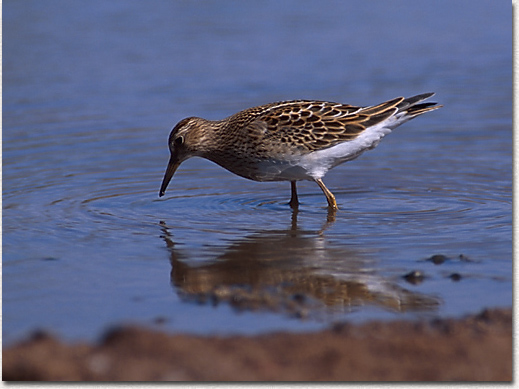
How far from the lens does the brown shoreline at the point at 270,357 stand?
5.31 metres

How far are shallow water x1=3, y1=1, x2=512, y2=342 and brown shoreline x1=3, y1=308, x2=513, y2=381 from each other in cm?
66

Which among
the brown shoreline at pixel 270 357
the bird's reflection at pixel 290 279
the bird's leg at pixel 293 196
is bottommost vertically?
the brown shoreline at pixel 270 357

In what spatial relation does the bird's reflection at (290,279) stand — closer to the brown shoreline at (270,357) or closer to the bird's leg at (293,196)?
the brown shoreline at (270,357)

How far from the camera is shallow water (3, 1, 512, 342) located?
23.5ft

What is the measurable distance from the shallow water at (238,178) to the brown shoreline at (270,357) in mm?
659

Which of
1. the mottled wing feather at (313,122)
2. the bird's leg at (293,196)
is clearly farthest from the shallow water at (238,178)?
the mottled wing feather at (313,122)

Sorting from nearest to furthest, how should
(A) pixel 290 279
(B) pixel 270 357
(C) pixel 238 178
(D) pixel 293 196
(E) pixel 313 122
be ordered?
(B) pixel 270 357
(A) pixel 290 279
(E) pixel 313 122
(D) pixel 293 196
(C) pixel 238 178

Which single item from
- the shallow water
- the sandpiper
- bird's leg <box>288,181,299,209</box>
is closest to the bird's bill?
the sandpiper

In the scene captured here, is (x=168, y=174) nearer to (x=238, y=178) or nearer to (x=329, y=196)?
(x=238, y=178)

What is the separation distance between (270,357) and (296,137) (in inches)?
181

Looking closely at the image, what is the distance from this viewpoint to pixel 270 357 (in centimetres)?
559

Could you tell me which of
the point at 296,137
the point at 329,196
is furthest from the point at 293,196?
the point at 296,137

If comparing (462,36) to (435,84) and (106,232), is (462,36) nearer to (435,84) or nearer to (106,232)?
(435,84)

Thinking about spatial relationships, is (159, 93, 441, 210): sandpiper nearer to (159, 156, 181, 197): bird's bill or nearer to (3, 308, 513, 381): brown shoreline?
(159, 156, 181, 197): bird's bill
